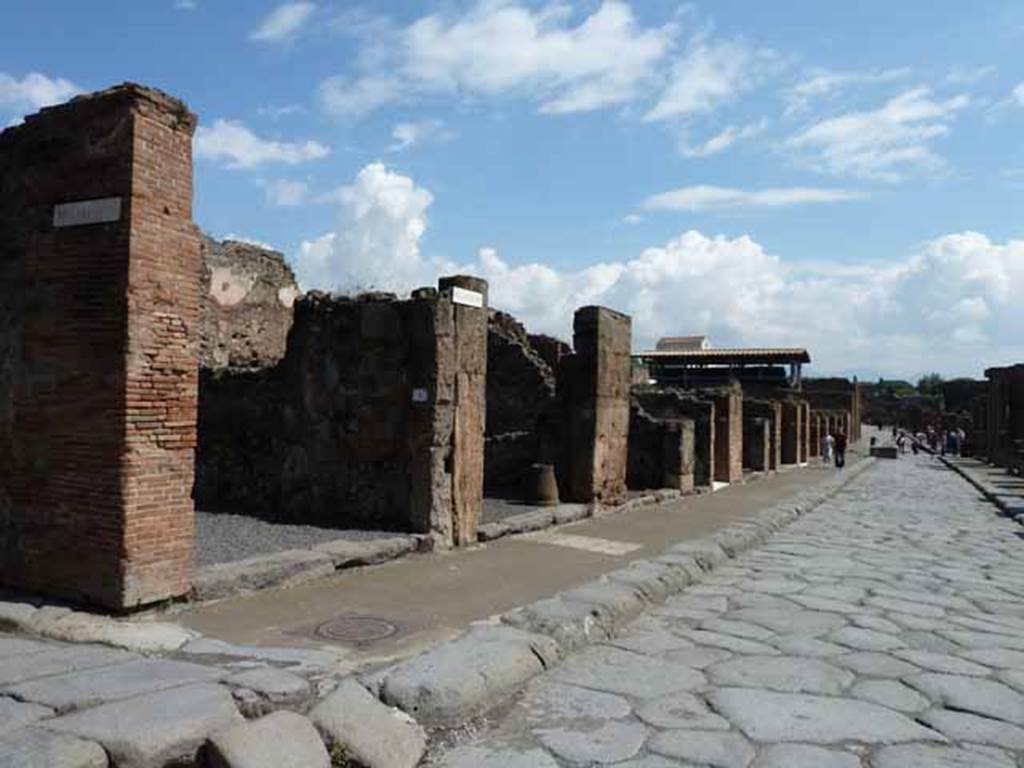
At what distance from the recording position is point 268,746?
3.16 m

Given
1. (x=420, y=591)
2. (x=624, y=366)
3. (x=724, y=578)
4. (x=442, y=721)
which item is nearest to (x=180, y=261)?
(x=420, y=591)

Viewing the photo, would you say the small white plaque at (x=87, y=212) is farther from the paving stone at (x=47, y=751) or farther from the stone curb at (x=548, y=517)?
the stone curb at (x=548, y=517)

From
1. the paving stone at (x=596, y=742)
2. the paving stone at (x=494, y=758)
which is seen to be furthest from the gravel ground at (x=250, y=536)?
the paving stone at (x=596, y=742)

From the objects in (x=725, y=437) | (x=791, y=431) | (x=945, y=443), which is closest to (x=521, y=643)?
(x=725, y=437)

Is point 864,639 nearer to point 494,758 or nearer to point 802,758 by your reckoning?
point 802,758

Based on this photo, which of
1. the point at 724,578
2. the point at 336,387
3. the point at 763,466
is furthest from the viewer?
the point at 763,466

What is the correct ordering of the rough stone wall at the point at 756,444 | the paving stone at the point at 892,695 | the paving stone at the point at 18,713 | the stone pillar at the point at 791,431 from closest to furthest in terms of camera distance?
the paving stone at the point at 18,713, the paving stone at the point at 892,695, the rough stone wall at the point at 756,444, the stone pillar at the point at 791,431

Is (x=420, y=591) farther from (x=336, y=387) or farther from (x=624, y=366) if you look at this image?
(x=624, y=366)

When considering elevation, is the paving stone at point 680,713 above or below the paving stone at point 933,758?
below

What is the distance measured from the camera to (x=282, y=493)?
29.6 ft

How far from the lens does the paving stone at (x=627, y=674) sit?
4.24 metres

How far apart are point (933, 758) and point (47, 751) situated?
320 cm

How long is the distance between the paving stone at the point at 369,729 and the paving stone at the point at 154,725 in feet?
1.18

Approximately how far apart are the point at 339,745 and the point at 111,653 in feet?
5.33
